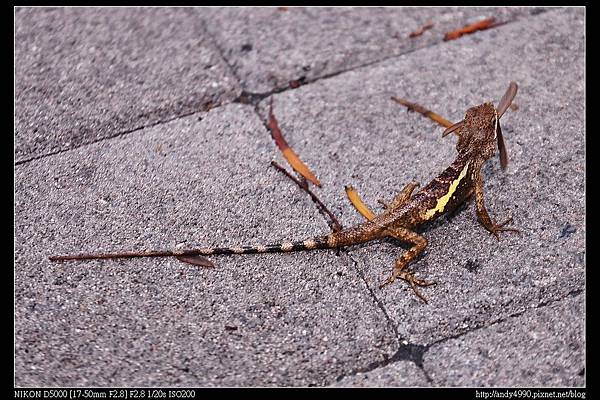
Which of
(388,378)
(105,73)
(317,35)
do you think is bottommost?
(388,378)

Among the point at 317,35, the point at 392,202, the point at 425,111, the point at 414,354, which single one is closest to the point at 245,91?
the point at 317,35

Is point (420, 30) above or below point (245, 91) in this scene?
above

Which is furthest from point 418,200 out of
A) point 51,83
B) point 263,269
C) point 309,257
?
point 51,83

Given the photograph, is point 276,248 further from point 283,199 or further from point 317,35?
point 317,35

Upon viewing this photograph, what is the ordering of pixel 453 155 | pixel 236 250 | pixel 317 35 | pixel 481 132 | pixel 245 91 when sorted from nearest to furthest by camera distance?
pixel 236 250 → pixel 481 132 → pixel 453 155 → pixel 245 91 → pixel 317 35

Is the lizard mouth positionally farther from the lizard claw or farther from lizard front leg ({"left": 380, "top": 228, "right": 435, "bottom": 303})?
lizard front leg ({"left": 380, "top": 228, "right": 435, "bottom": 303})

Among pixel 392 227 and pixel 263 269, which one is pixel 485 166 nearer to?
pixel 392 227

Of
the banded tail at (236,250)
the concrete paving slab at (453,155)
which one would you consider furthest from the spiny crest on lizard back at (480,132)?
the banded tail at (236,250)
